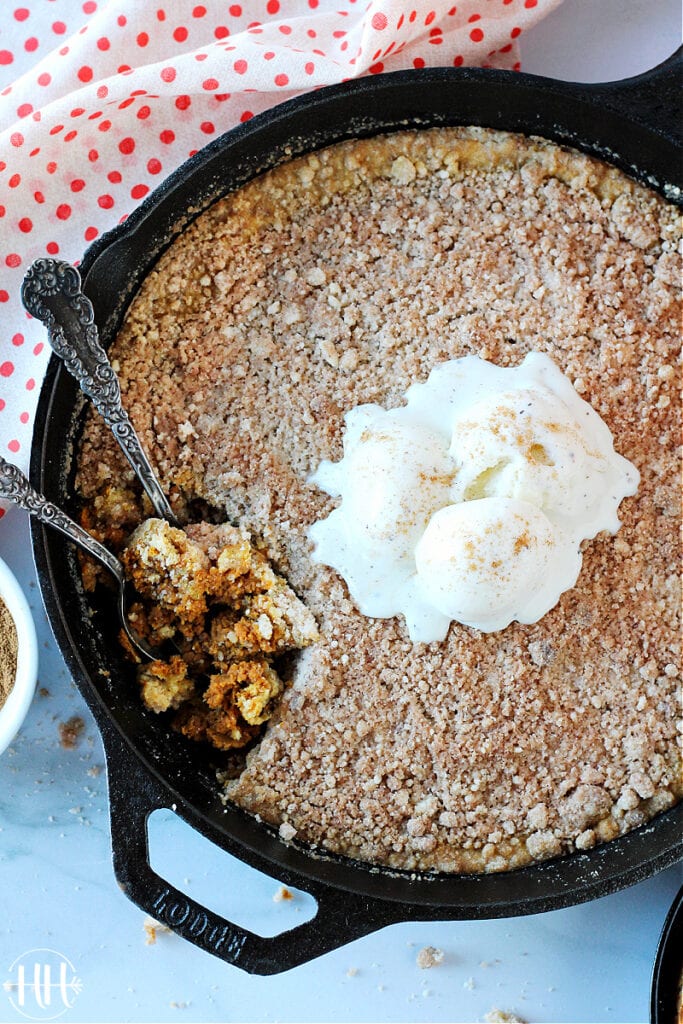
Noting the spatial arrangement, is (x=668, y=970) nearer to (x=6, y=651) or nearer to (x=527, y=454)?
(x=527, y=454)

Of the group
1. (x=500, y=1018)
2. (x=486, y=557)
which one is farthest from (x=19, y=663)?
(x=500, y=1018)

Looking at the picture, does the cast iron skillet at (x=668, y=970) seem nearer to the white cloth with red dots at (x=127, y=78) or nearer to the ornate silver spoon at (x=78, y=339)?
the ornate silver spoon at (x=78, y=339)

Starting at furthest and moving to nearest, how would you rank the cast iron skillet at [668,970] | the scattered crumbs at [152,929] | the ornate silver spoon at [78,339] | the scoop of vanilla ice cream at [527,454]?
the scattered crumbs at [152,929] → the cast iron skillet at [668,970] → the scoop of vanilla ice cream at [527,454] → the ornate silver spoon at [78,339]

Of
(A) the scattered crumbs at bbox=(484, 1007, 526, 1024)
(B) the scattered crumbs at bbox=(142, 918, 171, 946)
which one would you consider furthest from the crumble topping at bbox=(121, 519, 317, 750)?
(A) the scattered crumbs at bbox=(484, 1007, 526, 1024)

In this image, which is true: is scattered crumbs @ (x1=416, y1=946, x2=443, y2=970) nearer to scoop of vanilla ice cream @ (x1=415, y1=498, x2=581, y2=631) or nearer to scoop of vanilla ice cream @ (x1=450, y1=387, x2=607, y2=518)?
scoop of vanilla ice cream @ (x1=415, y1=498, x2=581, y2=631)

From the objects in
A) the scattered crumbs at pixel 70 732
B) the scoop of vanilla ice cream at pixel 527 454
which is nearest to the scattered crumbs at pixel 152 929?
the scattered crumbs at pixel 70 732

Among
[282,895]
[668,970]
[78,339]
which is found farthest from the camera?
[282,895]
